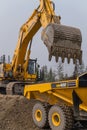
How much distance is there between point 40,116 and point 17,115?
1.39 meters

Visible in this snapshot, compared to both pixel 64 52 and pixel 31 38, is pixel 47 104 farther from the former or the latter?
pixel 31 38

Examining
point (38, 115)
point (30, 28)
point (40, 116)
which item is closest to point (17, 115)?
point (38, 115)

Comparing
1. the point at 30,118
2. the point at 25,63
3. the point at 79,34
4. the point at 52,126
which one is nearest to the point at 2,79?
the point at 25,63

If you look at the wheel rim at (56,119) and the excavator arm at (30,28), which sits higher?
the excavator arm at (30,28)

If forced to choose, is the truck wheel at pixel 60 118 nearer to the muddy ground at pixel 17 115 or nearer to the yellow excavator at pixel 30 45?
the muddy ground at pixel 17 115

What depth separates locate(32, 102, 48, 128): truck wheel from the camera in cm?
1002

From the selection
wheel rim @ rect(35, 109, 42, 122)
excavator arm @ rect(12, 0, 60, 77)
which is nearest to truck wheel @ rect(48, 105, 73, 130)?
wheel rim @ rect(35, 109, 42, 122)

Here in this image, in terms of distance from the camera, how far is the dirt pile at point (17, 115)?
1061 centimetres

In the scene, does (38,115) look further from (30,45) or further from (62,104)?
(30,45)

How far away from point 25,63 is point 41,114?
873 cm

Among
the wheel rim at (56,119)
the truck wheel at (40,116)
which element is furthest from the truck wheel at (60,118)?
the truck wheel at (40,116)

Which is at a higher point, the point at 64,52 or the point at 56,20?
the point at 56,20

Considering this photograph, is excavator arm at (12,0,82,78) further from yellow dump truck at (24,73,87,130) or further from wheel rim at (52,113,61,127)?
wheel rim at (52,113,61,127)

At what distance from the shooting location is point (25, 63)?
1875cm
